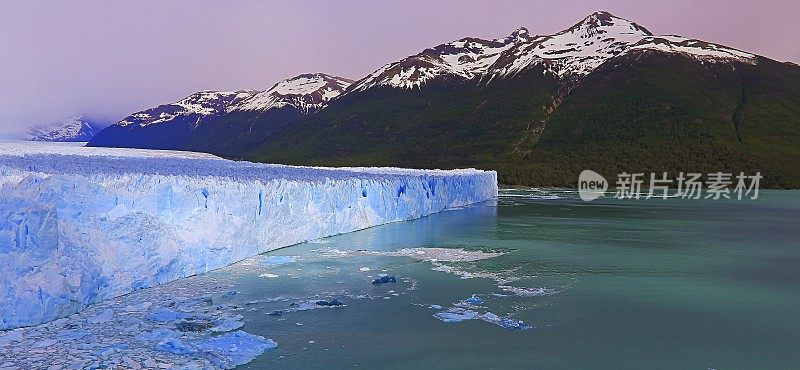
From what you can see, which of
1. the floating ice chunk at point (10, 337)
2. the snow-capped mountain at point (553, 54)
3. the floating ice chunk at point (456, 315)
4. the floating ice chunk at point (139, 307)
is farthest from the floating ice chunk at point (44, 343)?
the snow-capped mountain at point (553, 54)

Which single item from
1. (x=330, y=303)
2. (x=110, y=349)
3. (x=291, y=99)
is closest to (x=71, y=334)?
(x=110, y=349)

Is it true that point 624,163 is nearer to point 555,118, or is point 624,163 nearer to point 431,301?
point 555,118

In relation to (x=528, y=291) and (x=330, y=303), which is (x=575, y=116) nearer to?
(x=528, y=291)

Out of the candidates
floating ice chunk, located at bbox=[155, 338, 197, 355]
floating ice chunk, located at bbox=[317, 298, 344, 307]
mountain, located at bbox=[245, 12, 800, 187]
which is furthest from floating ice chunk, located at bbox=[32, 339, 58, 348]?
mountain, located at bbox=[245, 12, 800, 187]

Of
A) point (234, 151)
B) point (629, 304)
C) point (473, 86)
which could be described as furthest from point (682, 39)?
point (629, 304)

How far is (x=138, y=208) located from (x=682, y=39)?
121 m

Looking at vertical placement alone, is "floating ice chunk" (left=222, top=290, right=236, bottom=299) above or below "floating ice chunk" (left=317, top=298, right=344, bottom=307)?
below

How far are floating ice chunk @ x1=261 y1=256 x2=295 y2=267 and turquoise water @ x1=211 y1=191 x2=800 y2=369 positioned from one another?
8cm

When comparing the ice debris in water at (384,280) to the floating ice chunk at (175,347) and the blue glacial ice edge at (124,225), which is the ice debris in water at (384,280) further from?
the floating ice chunk at (175,347)

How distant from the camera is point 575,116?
80875mm

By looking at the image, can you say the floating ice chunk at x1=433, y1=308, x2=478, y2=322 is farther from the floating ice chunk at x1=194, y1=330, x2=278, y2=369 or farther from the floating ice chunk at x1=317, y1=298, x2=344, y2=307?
the floating ice chunk at x1=194, y1=330, x2=278, y2=369

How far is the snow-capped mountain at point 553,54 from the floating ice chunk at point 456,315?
319 feet

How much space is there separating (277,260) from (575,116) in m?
73.8

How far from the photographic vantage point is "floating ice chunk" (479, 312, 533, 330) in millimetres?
7949
